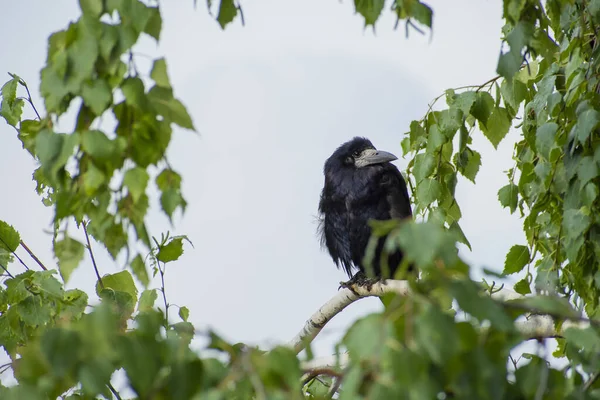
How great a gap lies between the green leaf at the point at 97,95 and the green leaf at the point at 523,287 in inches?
78.1

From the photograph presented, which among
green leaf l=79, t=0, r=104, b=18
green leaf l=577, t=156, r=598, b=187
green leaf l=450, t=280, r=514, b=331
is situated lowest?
green leaf l=450, t=280, r=514, b=331

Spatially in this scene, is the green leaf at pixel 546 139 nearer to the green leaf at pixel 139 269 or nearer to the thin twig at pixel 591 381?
the thin twig at pixel 591 381

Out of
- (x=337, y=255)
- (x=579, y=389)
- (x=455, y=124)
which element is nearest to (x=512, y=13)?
(x=579, y=389)

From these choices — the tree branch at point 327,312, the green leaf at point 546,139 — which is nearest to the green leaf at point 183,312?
the tree branch at point 327,312

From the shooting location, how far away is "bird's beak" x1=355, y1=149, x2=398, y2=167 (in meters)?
6.46

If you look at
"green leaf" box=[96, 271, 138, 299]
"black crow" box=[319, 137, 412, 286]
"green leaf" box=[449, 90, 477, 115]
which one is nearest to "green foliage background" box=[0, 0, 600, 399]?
"green leaf" box=[449, 90, 477, 115]

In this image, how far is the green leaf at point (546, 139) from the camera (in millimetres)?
2926

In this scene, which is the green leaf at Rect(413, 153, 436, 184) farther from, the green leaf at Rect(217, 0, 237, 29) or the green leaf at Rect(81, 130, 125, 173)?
the green leaf at Rect(81, 130, 125, 173)

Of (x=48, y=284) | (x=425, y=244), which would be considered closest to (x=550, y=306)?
(x=425, y=244)

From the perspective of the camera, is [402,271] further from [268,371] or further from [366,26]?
[366,26]

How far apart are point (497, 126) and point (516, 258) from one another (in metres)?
0.51

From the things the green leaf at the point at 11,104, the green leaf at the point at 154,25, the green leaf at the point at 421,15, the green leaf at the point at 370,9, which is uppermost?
the green leaf at the point at 11,104

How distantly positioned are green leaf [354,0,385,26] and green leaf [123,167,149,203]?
59cm

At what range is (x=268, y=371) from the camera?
1.52m
